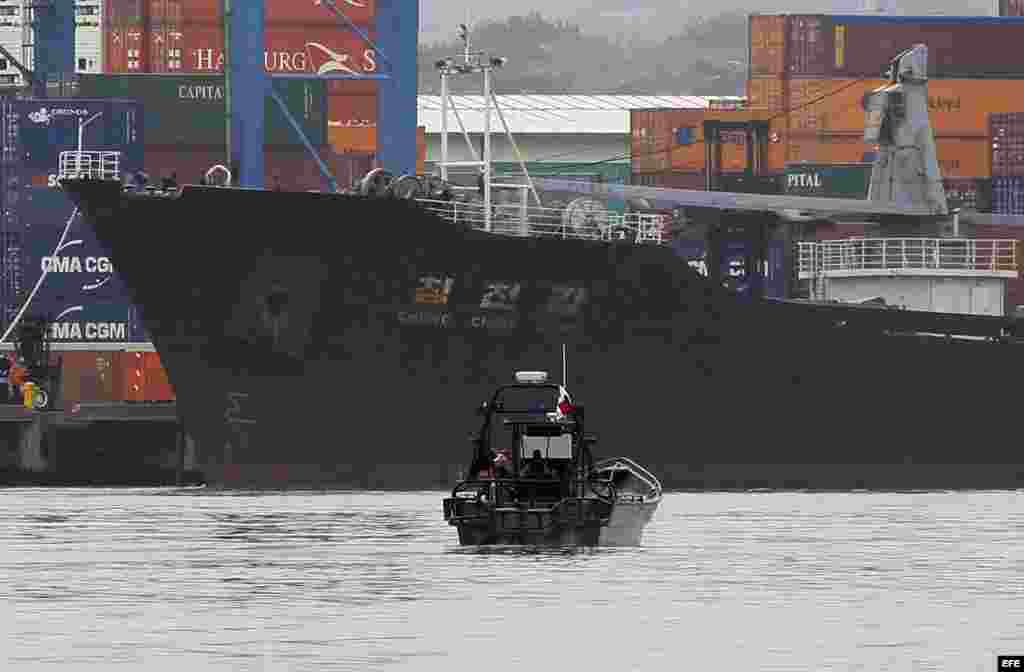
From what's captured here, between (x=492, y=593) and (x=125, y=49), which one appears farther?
(x=125, y=49)

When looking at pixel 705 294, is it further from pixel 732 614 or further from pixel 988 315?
pixel 732 614

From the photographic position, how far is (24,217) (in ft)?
232

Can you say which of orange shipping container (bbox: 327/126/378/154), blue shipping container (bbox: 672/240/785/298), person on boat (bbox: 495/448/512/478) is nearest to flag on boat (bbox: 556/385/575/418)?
person on boat (bbox: 495/448/512/478)

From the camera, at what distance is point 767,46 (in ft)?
309

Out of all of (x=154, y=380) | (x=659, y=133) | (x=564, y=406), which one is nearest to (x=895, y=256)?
(x=154, y=380)

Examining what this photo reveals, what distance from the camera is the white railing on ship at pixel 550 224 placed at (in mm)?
64812

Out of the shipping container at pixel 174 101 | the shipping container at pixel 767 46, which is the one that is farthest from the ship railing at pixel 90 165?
the shipping container at pixel 767 46

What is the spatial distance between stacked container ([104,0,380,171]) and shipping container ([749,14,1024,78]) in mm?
17332

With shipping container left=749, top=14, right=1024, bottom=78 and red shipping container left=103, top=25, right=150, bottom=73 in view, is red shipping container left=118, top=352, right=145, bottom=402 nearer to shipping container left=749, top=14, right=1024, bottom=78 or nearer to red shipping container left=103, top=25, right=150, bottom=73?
red shipping container left=103, top=25, right=150, bottom=73

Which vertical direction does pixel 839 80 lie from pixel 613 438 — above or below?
above

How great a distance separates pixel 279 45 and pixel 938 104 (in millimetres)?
23444

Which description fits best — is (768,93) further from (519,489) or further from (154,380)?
(519,489)

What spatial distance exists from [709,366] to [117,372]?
58.4ft

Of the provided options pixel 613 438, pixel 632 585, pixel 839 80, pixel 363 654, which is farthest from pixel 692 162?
pixel 363 654
